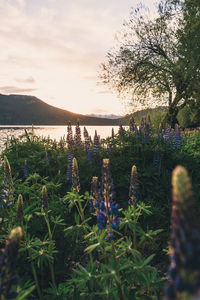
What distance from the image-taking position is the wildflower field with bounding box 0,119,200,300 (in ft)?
3.73

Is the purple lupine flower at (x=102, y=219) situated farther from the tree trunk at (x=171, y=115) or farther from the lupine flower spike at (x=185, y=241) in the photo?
the tree trunk at (x=171, y=115)

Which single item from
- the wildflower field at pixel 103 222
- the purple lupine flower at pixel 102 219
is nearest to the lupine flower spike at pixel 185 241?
the wildflower field at pixel 103 222

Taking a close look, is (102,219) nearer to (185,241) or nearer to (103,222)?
(103,222)

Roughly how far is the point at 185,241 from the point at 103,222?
188 cm

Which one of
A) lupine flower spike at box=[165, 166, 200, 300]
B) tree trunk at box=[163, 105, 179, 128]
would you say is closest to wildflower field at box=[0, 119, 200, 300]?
lupine flower spike at box=[165, 166, 200, 300]

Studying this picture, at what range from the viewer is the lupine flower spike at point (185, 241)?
1.03 meters

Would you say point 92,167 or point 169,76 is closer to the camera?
point 92,167

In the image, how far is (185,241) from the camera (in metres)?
1.06

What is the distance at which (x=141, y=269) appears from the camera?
8.82 ft

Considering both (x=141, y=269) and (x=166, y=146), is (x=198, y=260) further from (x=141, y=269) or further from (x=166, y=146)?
(x=166, y=146)

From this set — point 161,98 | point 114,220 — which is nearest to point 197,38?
point 161,98

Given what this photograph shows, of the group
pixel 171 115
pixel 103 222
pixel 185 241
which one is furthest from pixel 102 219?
pixel 171 115

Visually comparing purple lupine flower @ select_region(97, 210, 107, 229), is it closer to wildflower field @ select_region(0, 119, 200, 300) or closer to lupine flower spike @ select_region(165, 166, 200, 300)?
wildflower field @ select_region(0, 119, 200, 300)

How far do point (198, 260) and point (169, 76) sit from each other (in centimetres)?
2854
